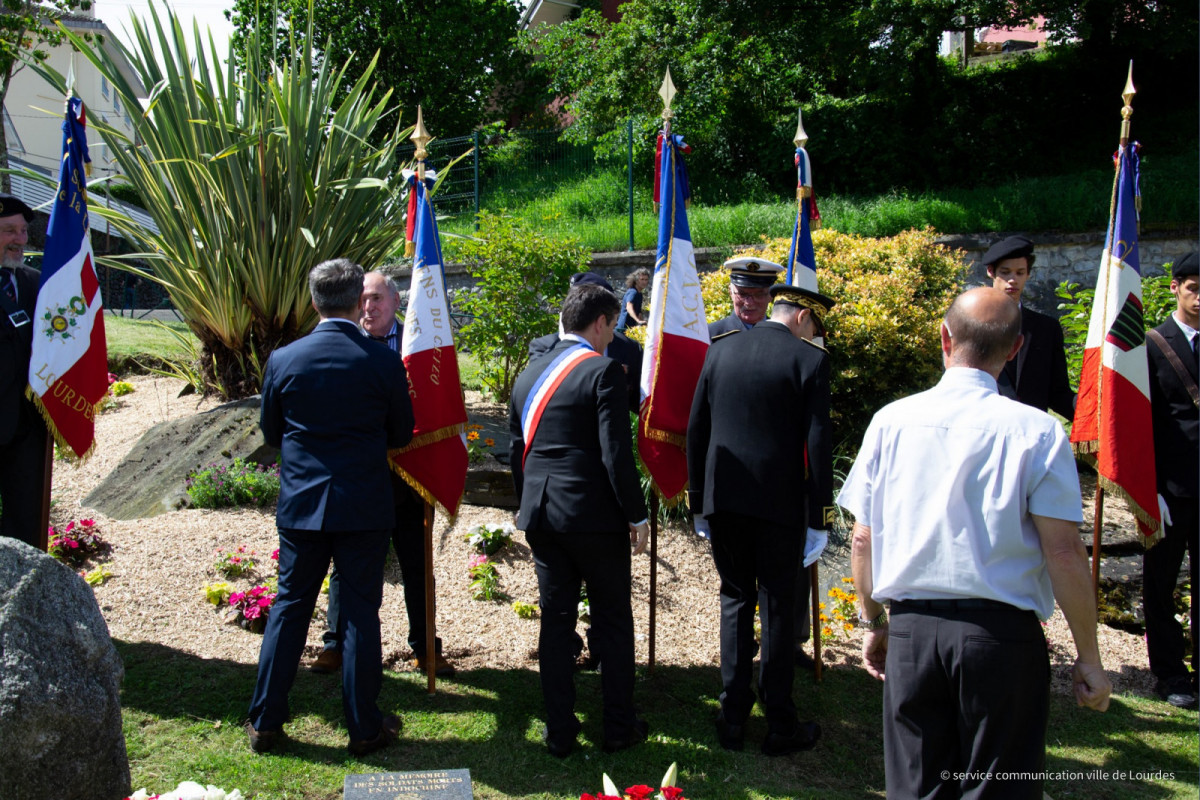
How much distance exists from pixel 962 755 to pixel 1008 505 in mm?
708

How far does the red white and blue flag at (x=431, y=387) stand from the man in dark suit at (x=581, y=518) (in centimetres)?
73

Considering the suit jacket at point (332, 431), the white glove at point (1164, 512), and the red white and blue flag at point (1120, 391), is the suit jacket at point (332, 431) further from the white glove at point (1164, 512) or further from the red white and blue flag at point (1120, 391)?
the white glove at point (1164, 512)

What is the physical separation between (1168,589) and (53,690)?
15.8 ft

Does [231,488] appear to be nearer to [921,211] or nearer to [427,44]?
[921,211]

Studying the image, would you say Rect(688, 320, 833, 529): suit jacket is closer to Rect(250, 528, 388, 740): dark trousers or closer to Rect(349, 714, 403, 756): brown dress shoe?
Rect(250, 528, 388, 740): dark trousers

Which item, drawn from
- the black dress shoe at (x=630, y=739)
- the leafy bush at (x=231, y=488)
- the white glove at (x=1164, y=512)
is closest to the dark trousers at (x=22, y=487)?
the leafy bush at (x=231, y=488)

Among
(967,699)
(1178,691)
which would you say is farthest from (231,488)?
(1178,691)

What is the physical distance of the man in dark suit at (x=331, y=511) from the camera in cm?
368

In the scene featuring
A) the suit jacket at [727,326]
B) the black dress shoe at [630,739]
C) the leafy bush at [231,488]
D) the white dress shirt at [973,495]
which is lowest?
the black dress shoe at [630,739]

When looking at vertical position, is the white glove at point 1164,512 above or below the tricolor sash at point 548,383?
below

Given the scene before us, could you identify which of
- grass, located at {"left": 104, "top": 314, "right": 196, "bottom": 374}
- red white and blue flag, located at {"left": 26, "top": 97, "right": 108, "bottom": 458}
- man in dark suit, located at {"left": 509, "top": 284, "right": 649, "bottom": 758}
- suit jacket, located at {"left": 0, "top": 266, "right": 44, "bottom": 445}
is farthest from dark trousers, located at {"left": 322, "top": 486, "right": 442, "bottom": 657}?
grass, located at {"left": 104, "top": 314, "right": 196, "bottom": 374}

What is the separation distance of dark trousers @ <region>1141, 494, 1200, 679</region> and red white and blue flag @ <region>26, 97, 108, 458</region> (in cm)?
516

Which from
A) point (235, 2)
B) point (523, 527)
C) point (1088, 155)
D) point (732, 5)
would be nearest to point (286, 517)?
point (523, 527)

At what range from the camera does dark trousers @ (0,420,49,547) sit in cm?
414
